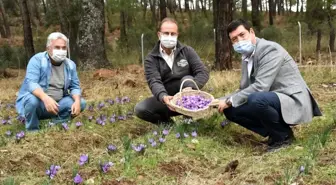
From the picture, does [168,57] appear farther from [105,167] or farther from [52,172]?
[52,172]

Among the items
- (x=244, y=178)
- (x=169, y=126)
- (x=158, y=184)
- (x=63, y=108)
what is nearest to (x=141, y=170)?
(x=158, y=184)

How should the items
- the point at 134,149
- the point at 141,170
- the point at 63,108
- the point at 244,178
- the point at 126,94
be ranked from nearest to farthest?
the point at 244,178 → the point at 141,170 → the point at 134,149 → the point at 63,108 → the point at 126,94

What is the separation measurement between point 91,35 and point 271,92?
23.4 feet

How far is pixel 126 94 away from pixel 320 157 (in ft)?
13.8

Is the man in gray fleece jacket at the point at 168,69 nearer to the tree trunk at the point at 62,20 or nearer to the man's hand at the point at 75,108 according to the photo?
the man's hand at the point at 75,108

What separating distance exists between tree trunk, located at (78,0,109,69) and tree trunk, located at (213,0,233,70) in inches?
118

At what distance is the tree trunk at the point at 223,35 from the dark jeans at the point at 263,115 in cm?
462

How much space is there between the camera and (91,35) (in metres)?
10.0

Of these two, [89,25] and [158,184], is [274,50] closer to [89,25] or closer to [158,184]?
[158,184]

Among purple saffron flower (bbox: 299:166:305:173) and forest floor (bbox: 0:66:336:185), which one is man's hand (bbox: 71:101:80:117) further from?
purple saffron flower (bbox: 299:166:305:173)

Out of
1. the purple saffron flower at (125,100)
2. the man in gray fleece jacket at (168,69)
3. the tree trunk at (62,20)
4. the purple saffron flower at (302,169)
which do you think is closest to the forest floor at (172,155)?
the purple saffron flower at (302,169)

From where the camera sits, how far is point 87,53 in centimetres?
1005

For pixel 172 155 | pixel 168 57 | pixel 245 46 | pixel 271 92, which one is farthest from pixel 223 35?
pixel 172 155

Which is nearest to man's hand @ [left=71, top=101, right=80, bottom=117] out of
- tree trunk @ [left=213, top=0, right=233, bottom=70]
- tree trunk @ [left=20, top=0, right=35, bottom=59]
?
tree trunk @ [left=213, top=0, right=233, bottom=70]
